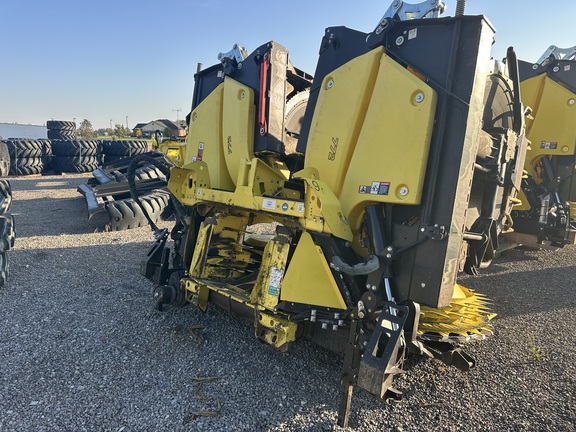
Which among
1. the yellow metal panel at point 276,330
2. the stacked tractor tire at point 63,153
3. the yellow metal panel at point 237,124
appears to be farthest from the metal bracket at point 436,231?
the stacked tractor tire at point 63,153

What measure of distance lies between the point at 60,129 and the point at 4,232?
18492 mm

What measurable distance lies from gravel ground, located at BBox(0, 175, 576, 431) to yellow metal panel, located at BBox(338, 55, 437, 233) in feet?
4.52

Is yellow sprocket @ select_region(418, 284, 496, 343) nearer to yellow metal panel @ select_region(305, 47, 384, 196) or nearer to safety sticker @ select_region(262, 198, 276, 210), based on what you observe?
yellow metal panel @ select_region(305, 47, 384, 196)

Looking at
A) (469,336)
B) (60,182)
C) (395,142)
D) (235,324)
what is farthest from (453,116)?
(60,182)

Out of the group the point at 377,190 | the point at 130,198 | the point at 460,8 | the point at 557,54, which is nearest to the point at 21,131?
the point at 130,198

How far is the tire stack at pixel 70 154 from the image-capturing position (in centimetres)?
1656

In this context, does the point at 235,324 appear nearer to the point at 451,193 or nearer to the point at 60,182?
the point at 451,193

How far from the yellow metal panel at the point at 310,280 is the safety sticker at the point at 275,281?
47 mm

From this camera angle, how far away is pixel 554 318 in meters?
4.37

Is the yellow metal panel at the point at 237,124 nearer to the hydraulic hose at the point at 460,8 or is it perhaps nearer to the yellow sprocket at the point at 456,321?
the hydraulic hose at the point at 460,8

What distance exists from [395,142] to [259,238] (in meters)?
2.52

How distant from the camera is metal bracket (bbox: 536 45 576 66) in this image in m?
6.29

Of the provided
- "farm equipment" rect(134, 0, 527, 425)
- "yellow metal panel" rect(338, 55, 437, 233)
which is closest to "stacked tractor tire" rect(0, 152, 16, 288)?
"farm equipment" rect(134, 0, 527, 425)

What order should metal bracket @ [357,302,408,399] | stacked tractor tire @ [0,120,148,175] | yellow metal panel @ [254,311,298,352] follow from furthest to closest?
stacked tractor tire @ [0,120,148,175], yellow metal panel @ [254,311,298,352], metal bracket @ [357,302,408,399]
